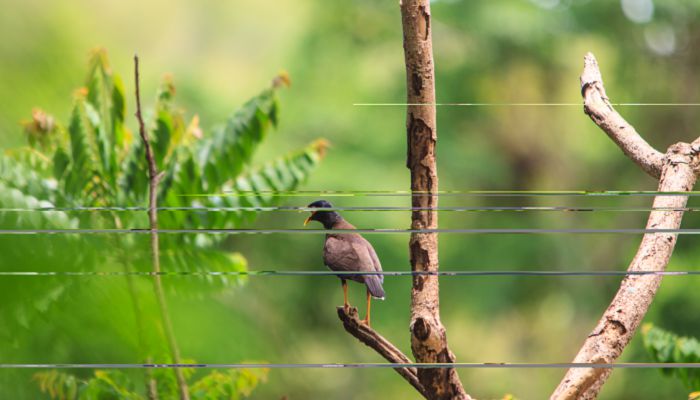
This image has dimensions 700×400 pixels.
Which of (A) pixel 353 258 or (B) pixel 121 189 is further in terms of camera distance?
(B) pixel 121 189

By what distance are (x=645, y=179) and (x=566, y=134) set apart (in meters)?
0.29

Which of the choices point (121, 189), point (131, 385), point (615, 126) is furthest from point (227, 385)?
point (615, 126)

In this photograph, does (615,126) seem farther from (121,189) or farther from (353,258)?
(121,189)

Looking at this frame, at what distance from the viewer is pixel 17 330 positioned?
214 cm

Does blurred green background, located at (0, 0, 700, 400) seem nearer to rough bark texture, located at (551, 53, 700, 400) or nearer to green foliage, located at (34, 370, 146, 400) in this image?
green foliage, located at (34, 370, 146, 400)

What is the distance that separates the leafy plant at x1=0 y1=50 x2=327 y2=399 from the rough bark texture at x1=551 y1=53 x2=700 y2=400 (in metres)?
0.85

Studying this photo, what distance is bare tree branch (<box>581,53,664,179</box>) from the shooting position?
49.6 inches

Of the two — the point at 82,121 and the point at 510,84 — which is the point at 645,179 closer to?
the point at 510,84

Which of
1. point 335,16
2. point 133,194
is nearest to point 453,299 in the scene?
point 335,16

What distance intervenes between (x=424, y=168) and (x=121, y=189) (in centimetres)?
104

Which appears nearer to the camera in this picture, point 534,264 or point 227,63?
point 227,63

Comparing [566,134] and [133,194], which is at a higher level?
[566,134]

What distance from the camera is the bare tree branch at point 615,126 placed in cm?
126

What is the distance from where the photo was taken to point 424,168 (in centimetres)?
118
